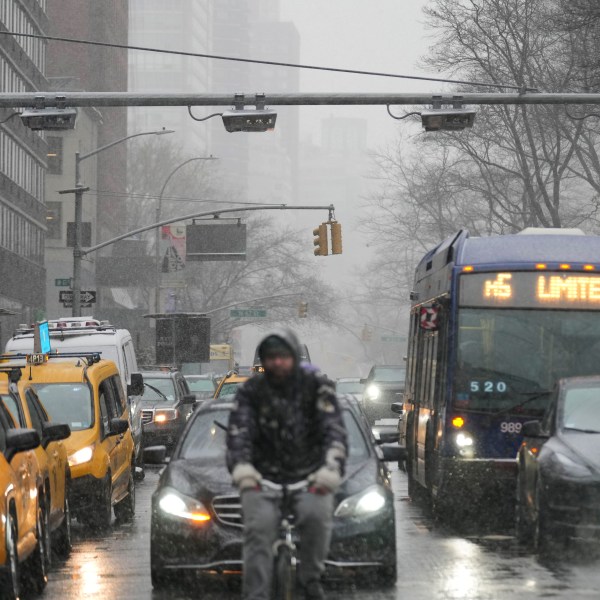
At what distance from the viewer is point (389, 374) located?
45281 millimetres

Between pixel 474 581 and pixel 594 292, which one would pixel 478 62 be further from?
pixel 474 581

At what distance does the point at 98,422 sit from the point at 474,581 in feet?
20.5

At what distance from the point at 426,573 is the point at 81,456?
16.1ft

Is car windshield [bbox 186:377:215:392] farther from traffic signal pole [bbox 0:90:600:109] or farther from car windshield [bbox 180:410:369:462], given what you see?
car windshield [bbox 180:410:369:462]

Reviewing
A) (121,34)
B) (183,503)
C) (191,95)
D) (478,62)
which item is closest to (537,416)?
(183,503)

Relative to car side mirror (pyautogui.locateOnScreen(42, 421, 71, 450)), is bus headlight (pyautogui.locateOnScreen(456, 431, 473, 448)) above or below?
below

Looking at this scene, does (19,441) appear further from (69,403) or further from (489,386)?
(69,403)

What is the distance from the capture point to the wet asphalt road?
11.4 metres

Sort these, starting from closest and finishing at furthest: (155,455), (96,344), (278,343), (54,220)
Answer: (278,343)
(155,455)
(96,344)
(54,220)

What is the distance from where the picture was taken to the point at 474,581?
12008 millimetres

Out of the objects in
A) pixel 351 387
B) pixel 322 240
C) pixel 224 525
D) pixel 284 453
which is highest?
Result: pixel 322 240

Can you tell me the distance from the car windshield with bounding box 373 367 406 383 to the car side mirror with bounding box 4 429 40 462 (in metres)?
33.6

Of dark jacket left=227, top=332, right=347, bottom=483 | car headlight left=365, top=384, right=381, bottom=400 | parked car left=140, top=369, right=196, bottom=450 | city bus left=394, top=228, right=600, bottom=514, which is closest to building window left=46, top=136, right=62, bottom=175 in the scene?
car headlight left=365, top=384, right=381, bottom=400

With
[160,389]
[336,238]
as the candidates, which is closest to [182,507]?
[160,389]
